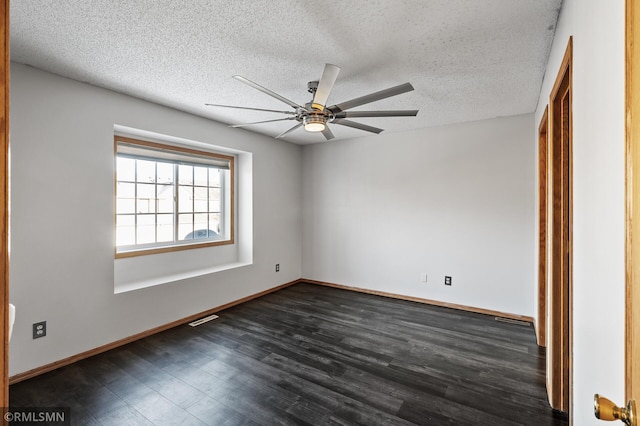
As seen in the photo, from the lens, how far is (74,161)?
8.41 ft

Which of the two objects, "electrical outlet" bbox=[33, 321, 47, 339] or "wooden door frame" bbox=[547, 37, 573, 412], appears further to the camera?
"electrical outlet" bbox=[33, 321, 47, 339]

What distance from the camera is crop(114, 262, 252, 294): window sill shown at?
3.00 metres

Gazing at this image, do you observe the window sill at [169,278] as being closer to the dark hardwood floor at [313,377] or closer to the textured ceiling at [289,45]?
the dark hardwood floor at [313,377]

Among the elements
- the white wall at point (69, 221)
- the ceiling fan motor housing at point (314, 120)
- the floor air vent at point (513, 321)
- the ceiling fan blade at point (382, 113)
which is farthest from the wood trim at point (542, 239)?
the white wall at point (69, 221)

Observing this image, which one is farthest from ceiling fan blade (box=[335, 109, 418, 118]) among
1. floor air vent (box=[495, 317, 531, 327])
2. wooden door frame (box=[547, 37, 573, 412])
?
floor air vent (box=[495, 317, 531, 327])

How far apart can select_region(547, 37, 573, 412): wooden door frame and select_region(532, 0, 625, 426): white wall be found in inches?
21.4

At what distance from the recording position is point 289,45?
2.03 meters

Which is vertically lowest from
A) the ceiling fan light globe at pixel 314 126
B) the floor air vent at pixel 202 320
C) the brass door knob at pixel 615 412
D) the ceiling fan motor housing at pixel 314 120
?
the floor air vent at pixel 202 320

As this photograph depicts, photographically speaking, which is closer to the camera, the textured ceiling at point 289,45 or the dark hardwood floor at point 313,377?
the textured ceiling at point 289,45

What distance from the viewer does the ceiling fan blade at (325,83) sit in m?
1.77

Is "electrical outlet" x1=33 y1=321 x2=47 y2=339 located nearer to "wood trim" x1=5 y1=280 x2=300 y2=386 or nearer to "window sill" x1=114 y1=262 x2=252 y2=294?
"wood trim" x1=5 y1=280 x2=300 y2=386

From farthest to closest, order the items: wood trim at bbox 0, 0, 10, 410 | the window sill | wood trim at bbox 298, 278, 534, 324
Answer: wood trim at bbox 298, 278, 534, 324
the window sill
wood trim at bbox 0, 0, 10, 410

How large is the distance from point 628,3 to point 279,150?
4425 millimetres

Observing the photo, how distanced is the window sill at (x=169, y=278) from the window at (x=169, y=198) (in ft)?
1.06
